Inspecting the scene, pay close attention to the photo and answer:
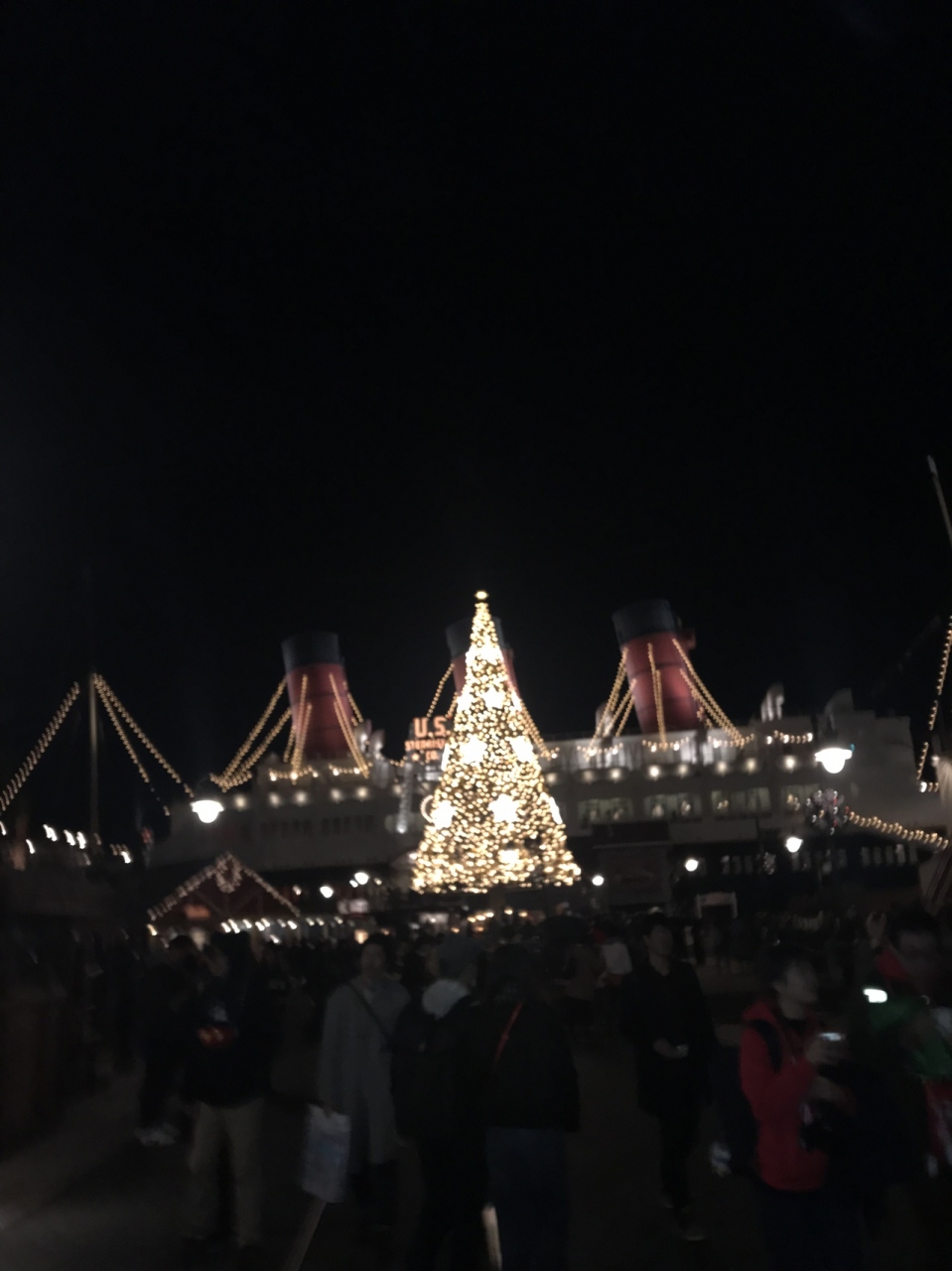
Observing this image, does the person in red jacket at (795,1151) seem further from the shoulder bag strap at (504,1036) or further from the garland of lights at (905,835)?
the garland of lights at (905,835)

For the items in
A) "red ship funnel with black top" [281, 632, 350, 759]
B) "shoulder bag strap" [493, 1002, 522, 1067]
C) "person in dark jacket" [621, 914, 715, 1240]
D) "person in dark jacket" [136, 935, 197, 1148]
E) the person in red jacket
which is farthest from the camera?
"red ship funnel with black top" [281, 632, 350, 759]

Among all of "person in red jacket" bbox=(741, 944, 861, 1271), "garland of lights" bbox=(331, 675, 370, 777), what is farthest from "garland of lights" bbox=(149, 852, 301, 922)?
"garland of lights" bbox=(331, 675, 370, 777)

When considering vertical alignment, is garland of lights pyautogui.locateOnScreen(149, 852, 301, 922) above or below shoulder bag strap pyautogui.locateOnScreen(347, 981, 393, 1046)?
above

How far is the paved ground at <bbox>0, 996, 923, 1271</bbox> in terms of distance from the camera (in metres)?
5.46

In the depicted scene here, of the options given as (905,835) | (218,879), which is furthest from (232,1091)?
(905,835)

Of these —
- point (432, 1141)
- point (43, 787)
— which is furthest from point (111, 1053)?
point (43, 787)

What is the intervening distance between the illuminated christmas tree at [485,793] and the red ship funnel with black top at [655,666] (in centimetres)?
2647

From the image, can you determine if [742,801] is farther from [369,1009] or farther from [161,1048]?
[369,1009]

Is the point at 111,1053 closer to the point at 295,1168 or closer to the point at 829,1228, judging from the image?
the point at 295,1168

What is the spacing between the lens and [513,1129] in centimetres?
439

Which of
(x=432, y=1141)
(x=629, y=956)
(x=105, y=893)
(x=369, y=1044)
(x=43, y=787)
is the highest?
(x=43, y=787)

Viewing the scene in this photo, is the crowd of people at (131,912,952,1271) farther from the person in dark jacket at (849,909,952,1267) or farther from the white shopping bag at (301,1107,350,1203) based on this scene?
the white shopping bag at (301,1107,350,1203)

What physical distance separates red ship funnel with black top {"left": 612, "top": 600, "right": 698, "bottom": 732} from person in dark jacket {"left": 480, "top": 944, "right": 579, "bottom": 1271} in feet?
173

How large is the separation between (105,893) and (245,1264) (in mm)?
11149
